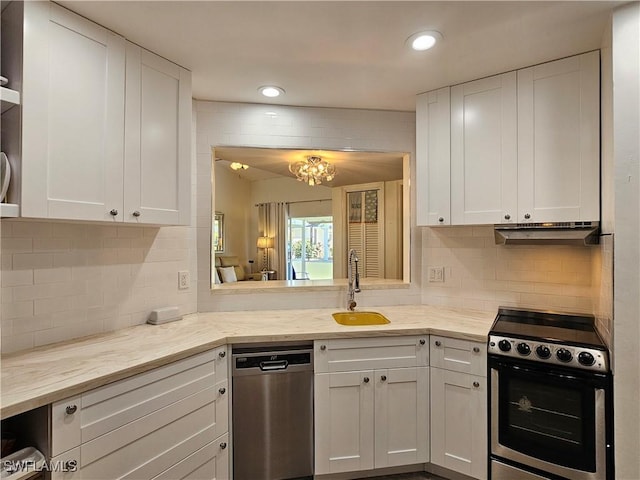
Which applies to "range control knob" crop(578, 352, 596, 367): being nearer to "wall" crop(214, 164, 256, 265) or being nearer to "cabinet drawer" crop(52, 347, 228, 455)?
"cabinet drawer" crop(52, 347, 228, 455)

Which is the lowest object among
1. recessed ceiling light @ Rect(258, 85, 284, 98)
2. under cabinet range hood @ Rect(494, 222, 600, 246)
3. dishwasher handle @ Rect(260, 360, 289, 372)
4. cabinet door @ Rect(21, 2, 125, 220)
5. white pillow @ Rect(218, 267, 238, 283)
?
dishwasher handle @ Rect(260, 360, 289, 372)

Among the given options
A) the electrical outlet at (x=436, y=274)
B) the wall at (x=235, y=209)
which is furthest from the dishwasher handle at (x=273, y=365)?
the wall at (x=235, y=209)

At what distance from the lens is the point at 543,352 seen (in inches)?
69.7

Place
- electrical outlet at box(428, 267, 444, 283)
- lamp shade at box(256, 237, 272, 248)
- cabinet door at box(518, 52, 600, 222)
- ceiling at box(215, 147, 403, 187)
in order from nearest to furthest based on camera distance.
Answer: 1. cabinet door at box(518, 52, 600, 222)
2. electrical outlet at box(428, 267, 444, 283)
3. ceiling at box(215, 147, 403, 187)
4. lamp shade at box(256, 237, 272, 248)

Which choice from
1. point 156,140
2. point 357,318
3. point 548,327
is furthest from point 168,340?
point 548,327

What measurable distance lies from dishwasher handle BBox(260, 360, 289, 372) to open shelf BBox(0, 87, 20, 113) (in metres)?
1.61

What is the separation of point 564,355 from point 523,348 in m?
0.17

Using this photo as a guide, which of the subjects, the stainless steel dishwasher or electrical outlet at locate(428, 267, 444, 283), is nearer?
the stainless steel dishwasher

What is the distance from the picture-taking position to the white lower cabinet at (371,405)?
81.5 inches

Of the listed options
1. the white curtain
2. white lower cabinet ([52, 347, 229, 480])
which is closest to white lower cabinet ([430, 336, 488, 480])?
white lower cabinet ([52, 347, 229, 480])

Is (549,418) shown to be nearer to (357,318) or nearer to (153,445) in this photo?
(357,318)

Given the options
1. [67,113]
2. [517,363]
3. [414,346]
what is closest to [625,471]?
[517,363]

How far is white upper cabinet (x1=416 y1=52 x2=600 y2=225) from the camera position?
6.33ft

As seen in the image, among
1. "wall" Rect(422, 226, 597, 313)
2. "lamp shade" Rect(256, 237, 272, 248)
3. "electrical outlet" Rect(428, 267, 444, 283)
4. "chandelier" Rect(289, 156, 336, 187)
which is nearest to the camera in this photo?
"wall" Rect(422, 226, 597, 313)
